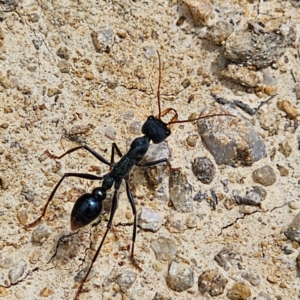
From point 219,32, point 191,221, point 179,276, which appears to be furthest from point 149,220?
point 219,32

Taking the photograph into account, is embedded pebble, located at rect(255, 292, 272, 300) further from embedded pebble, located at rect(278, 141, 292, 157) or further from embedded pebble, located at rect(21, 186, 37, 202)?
embedded pebble, located at rect(21, 186, 37, 202)

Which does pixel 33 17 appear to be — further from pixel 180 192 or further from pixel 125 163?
pixel 180 192

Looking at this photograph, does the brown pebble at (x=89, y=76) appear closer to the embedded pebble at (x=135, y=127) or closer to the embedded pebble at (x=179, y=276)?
the embedded pebble at (x=135, y=127)

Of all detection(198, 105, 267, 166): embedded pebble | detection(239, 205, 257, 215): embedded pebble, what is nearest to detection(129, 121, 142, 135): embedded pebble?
detection(198, 105, 267, 166): embedded pebble

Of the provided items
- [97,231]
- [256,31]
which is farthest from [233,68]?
[97,231]

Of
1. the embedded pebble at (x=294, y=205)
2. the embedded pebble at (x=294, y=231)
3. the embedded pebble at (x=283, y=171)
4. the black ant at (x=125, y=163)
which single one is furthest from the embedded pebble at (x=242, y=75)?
the embedded pebble at (x=294, y=231)

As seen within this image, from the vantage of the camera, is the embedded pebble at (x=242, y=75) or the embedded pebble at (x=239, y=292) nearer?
the embedded pebble at (x=239, y=292)
